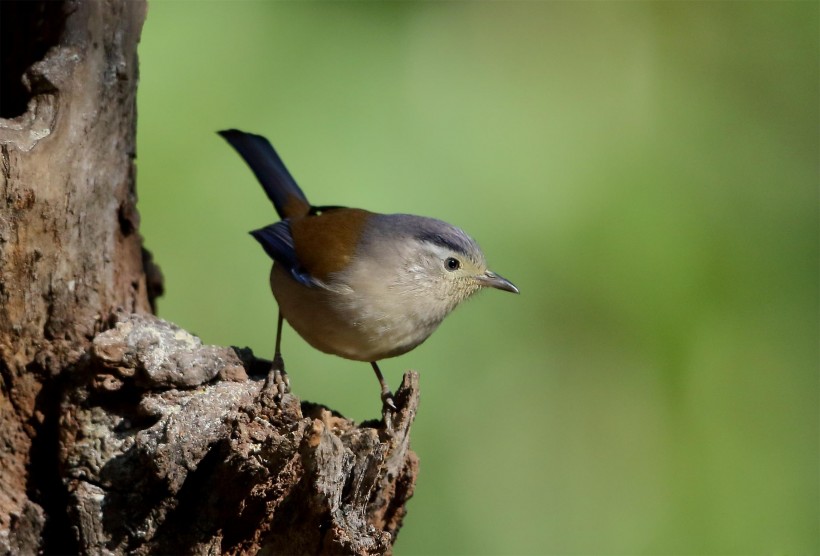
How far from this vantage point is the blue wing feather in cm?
411

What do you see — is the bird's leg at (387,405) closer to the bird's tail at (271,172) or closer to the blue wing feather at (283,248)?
the blue wing feather at (283,248)

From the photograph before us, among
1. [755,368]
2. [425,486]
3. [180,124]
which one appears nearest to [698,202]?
[755,368]

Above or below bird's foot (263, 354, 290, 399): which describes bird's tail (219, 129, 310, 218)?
above

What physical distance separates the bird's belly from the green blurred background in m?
1.00

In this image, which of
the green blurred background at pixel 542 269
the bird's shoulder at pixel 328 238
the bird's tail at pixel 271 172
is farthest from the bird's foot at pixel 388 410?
the bird's tail at pixel 271 172

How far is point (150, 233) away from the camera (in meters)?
5.23

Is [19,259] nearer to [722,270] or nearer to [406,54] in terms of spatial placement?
[406,54]

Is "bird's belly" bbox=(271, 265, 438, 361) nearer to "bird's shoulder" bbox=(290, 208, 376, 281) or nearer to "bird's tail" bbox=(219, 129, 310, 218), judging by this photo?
"bird's shoulder" bbox=(290, 208, 376, 281)

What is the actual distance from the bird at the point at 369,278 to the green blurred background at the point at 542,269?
0.87m

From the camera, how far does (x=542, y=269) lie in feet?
17.8

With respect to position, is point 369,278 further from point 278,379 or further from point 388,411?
point 278,379

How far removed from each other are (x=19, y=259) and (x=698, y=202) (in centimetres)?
400

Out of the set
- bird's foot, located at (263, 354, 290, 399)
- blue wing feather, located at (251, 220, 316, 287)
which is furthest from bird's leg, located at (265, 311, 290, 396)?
blue wing feather, located at (251, 220, 316, 287)

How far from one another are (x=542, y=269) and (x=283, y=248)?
181cm
